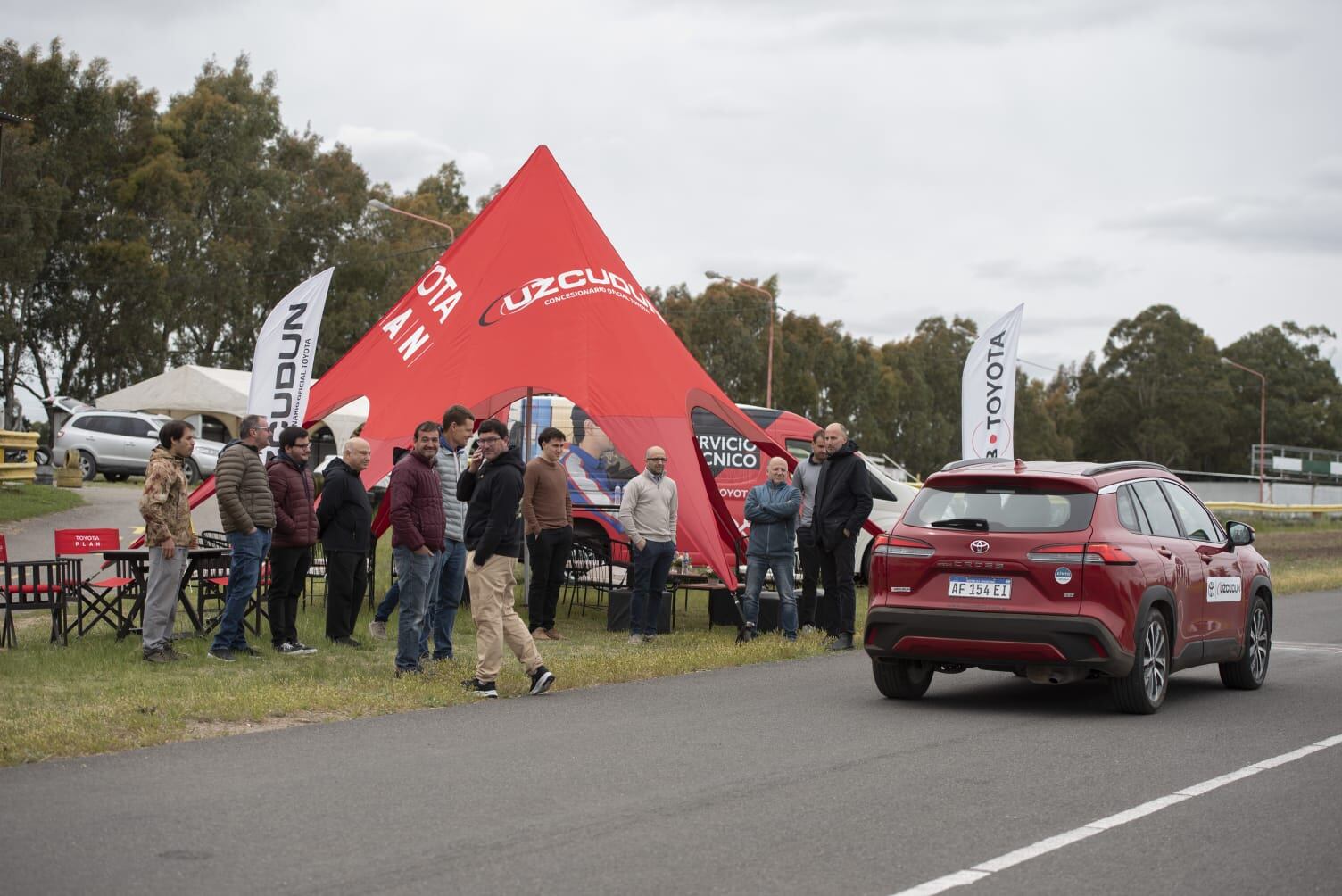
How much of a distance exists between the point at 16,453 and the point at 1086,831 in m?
31.4

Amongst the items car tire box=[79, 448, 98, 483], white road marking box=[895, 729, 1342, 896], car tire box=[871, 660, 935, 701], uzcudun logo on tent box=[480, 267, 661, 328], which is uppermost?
uzcudun logo on tent box=[480, 267, 661, 328]

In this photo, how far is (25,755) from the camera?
7793 mm

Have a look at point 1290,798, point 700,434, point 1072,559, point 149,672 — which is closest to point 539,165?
point 700,434

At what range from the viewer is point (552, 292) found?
16141 millimetres

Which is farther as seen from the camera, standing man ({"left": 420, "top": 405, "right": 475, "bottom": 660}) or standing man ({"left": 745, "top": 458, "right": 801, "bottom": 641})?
standing man ({"left": 745, "top": 458, "right": 801, "bottom": 641})

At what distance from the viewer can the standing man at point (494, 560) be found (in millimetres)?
10281

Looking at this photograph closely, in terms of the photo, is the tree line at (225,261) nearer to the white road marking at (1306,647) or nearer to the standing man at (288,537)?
the standing man at (288,537)

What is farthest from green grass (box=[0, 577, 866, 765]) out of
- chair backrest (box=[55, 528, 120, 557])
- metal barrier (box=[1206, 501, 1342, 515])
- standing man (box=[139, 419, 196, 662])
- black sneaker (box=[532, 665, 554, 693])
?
metal barrier (box=[1206, 501, 1342, 515])

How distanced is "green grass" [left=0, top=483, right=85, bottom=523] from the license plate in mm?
21793

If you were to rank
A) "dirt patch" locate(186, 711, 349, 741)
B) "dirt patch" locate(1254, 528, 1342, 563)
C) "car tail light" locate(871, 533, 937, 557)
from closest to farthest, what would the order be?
"dirt patch" locate(186, 711, 349, 741) → "car tail light" locate(871, 533, 937, 557) → "dirt patch" locate(1254, 528, 1342, 563)

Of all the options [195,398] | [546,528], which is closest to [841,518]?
[546,528]

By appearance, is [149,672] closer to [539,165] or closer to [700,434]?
[539,165]

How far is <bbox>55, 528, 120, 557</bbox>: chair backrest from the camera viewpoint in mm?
12609

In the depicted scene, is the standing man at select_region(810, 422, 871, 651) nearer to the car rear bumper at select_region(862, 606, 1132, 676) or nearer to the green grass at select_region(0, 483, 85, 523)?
the car rear bumper at select_region(862, 606, 1132, 676)
